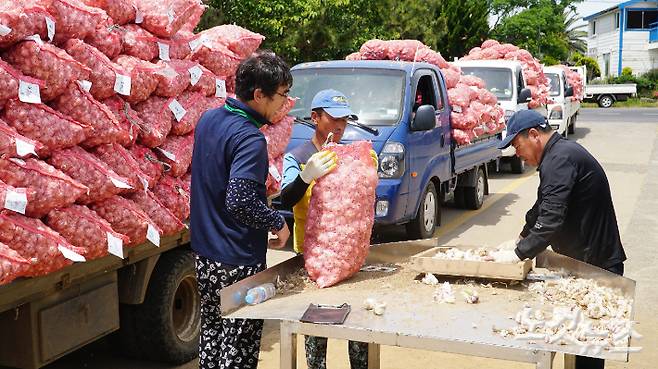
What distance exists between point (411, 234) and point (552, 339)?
6247 millimetres

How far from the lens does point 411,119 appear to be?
9031 millimetres

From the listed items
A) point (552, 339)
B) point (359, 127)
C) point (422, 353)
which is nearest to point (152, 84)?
point (422, 353)

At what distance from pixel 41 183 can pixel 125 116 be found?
1079 millimetres

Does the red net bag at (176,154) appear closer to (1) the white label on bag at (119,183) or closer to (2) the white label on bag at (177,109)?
(2) the white label on bag at (177,109)

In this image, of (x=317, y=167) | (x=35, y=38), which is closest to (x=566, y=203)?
(x=317, y=167)

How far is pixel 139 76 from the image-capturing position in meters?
5.16

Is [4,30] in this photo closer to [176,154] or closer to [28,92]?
[28,92]

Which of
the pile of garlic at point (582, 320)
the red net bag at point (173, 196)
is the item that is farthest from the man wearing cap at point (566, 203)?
the red net bag at point (173, 196)

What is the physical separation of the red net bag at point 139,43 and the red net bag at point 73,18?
0.41 meters

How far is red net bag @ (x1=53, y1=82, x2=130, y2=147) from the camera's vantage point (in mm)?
4539

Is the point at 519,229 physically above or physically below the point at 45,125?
below

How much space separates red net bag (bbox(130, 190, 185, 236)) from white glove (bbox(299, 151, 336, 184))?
4.74 feet

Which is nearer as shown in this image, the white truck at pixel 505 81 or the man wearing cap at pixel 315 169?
the man wearing cap at pixel 315 169

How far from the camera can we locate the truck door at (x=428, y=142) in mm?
8953
